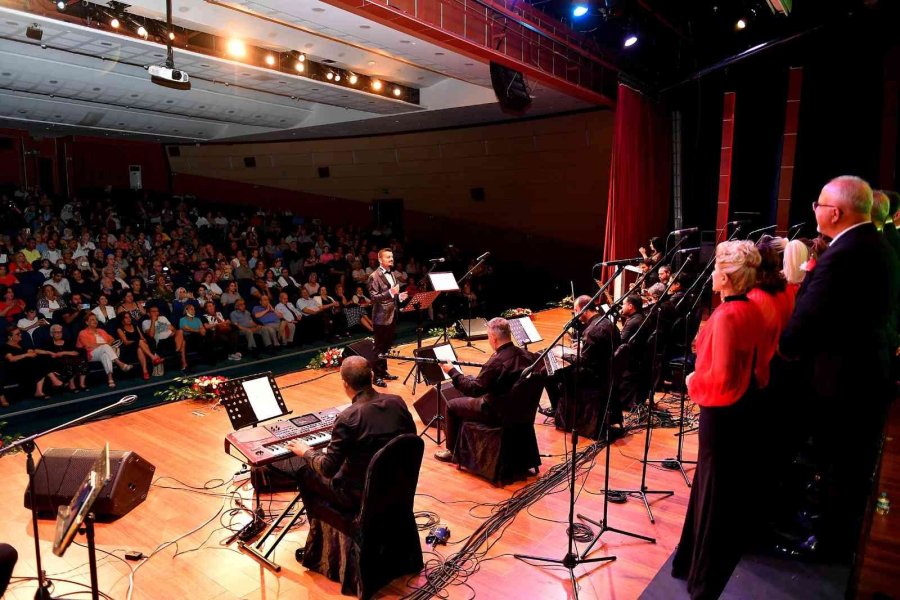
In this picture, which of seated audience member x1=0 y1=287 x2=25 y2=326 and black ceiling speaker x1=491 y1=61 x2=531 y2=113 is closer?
seated audience member x1=0 y1=287 x2=25 y2=326

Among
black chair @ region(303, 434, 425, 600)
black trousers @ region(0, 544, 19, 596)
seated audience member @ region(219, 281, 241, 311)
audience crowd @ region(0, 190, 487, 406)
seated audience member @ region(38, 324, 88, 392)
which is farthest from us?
seated audience member @ region(219, 281, 241, 311)

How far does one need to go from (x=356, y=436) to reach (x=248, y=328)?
6.22m

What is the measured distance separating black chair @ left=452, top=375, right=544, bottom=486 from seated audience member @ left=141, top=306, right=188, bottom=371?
482cm

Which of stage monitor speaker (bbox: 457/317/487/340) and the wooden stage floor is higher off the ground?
stage monitor speaker (bbox: 457/317/487/340)

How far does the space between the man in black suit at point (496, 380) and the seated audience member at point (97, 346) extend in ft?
15.6

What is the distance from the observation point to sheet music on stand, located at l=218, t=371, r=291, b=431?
356cm

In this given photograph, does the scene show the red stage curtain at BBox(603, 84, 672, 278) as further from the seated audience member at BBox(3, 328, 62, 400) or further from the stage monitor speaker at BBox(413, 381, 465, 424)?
the seated audience member at BBox(3, 328, 62, 400)

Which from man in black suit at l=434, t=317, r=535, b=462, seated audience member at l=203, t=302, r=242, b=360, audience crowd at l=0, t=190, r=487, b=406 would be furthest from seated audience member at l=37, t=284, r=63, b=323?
man in black suit at l=434, t=317, r=535, b=462

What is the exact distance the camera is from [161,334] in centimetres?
776

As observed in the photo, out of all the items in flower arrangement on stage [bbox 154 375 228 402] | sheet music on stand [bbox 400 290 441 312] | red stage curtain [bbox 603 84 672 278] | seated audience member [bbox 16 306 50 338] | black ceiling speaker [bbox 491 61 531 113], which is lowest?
flower arrangement on stage [bbox 154 375 228 402]

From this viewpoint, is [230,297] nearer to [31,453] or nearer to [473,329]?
[473,329]

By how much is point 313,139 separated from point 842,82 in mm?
11738

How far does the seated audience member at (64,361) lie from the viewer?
673cm

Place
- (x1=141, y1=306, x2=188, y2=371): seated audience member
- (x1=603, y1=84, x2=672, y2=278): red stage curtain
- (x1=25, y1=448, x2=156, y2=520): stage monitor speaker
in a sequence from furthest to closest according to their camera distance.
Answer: (x1=603, y1=84, x2=672, y2=278): red stage curtain
(x1=141, y1=306, x2=188, y2=371): seated audience member
(x1=25, y1=448, x2=156, y2=520): stage monitor speaker
